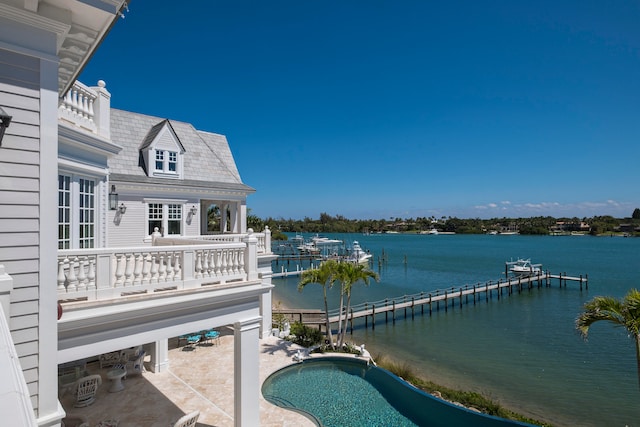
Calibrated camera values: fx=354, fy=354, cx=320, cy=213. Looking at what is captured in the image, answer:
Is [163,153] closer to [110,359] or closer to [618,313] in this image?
[110,359]

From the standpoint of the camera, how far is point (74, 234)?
8.27 m

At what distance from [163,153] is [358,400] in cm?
1264

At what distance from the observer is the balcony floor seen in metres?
9.21

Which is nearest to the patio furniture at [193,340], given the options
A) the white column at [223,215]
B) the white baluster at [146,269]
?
the white column at [223,215]

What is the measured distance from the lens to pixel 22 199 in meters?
4.41

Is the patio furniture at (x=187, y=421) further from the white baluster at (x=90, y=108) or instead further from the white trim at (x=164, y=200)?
the white trim at (x=164, y=200)

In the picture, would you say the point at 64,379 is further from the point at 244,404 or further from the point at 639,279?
the point at 639,279

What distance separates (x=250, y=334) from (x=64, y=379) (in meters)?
7.35

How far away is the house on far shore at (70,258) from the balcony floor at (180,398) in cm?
182

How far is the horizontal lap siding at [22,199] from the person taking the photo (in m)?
4.31

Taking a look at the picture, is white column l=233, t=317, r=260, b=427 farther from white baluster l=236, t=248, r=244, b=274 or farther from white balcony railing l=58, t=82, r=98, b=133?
white balcony railing l=58, t=82, r=98, b=133

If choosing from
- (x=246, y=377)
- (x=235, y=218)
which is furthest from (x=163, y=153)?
(x=246, y=377)

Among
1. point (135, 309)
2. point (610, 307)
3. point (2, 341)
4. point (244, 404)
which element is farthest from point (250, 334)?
point (610, 307)

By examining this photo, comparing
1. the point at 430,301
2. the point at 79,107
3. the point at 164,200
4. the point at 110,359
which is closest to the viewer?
the point at 79,107
